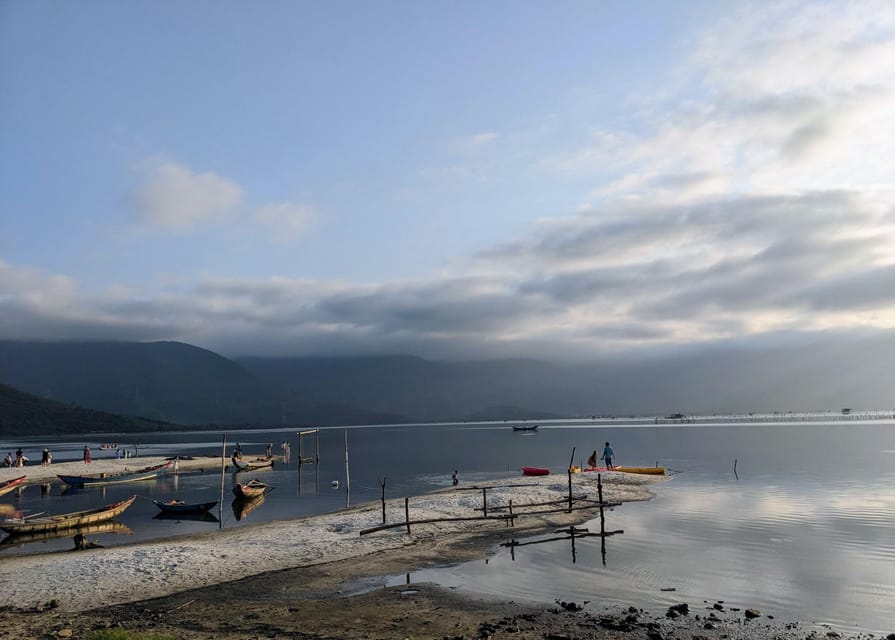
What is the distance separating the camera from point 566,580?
2514cm

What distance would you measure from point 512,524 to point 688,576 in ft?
43.2

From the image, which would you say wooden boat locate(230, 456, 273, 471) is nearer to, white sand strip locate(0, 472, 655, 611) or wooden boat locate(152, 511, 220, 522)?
wooden boat locate(152, 511, 220, 522)

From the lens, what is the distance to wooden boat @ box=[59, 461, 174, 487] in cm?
6828

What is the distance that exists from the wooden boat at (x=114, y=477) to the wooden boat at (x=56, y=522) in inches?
1160

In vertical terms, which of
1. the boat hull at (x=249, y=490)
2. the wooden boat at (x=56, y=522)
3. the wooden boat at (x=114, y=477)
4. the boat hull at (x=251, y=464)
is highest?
the wooden boat at (x=56, y=522)

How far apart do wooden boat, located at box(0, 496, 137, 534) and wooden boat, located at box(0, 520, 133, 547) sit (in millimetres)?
204

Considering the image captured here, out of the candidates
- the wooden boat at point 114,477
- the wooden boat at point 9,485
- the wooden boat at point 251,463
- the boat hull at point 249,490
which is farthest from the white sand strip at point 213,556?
the wooden boat at point 251,463

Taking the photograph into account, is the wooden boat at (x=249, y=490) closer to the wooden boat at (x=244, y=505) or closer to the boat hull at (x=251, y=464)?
the wooden boat at (x=244, y=505)

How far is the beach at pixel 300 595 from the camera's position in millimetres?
18469

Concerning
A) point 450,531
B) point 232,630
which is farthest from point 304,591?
point 450,531

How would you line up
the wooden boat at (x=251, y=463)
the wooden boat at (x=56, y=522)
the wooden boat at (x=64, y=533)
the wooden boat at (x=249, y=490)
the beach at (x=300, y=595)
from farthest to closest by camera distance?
the wooden boat at (x=251, y=463) < the wooden boat at (x=249, y=490) < the wooden boat at (x=56, y=522) < the wooden boat at (x=64, y=533) < the beach at (x=300, y=595)

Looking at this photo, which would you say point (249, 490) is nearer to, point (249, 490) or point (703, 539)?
point (249, 490)

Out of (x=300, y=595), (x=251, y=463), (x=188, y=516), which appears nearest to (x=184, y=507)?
(x=188, y=516)

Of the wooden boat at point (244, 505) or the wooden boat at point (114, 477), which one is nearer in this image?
the wooden boat at point (244, 505)
